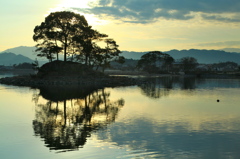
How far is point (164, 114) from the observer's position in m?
25.3

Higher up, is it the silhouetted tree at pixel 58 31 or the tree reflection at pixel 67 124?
the silhouetted tree at pixel 58 31

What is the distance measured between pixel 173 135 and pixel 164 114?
26.6 ft

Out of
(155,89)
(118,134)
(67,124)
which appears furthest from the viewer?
(155,89)

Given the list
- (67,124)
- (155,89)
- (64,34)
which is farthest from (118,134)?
(64,34)

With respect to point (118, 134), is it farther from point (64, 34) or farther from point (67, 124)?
point (64, 34)

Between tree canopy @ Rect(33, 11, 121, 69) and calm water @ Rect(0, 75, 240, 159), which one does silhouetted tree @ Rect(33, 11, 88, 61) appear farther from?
calm water @ Rect(0, 75, 240, 159)

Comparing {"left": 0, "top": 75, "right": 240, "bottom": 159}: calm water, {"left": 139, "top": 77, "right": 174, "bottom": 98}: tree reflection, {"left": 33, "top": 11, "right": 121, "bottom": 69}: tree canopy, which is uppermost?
{"left": 33, "top": 11, "right": 121, "bottom": 69}: tree canopy

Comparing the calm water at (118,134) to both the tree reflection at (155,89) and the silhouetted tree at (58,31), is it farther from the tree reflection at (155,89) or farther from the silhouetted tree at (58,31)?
the silhouetted tree at (58,31)

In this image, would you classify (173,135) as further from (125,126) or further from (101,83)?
(101,83)

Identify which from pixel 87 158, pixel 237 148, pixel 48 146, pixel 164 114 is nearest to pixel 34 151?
pixel 48 146

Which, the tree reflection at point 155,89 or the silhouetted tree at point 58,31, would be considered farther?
the silhouetted tree at point 58,31

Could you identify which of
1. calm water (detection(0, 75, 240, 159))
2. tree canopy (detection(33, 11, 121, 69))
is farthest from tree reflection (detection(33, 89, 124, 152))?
tree canopy (detection(33, 11, 121, 69))

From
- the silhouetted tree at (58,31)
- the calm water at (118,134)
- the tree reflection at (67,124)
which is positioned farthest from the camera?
the silhouetted tree at (58,31)

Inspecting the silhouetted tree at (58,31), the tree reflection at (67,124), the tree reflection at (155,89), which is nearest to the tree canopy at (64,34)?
the silhouetted tree at (58,31)
